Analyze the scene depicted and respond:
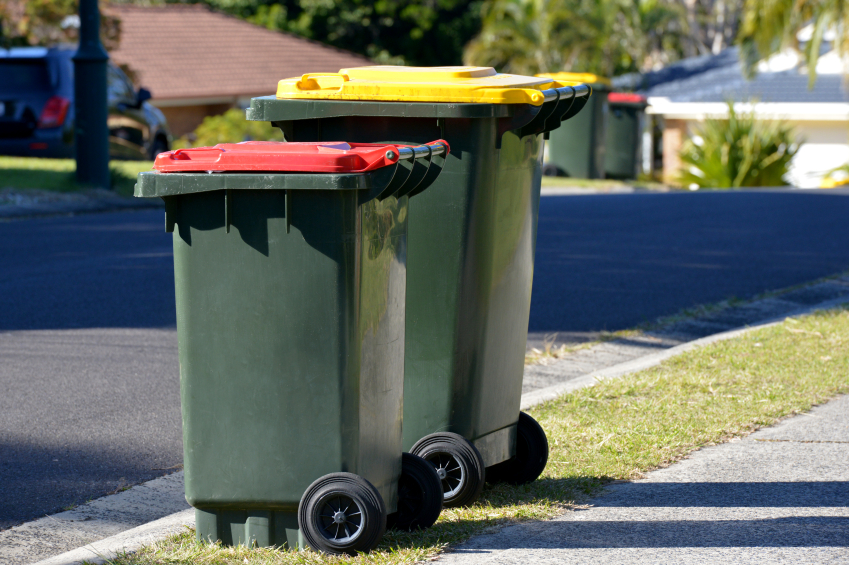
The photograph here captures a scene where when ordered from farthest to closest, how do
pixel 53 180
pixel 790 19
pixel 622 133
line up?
pixel 790 19, pixel 622 133, pixel 53 180

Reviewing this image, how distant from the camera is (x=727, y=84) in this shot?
30.8 meters

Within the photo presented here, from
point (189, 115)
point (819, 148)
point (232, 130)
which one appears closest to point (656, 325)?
point (232, 130)

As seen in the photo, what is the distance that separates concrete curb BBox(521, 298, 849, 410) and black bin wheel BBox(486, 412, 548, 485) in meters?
1.10

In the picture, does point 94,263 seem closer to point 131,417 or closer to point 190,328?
point 131,417

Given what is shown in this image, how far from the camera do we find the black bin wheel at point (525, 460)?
413 centimetres

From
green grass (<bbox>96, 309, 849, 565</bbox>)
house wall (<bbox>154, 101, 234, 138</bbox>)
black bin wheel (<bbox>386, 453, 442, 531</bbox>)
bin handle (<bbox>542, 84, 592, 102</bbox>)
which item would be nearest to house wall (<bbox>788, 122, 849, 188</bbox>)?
house wall (<bbox>154, 101, 234, 138</bbox>)

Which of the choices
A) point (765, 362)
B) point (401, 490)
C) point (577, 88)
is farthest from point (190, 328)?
point (765, 362)

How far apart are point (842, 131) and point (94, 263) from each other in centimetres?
2407

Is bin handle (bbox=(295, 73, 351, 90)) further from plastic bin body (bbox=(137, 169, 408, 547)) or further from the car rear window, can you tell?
the car rear window

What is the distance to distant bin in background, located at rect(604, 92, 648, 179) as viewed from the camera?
19828 millimetres

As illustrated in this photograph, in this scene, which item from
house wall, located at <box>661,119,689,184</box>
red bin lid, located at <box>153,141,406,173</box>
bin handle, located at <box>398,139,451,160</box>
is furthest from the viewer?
house wall, located at <box>661,119,689,184</box>

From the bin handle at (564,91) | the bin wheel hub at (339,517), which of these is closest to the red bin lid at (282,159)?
the bin handle at (564,91)

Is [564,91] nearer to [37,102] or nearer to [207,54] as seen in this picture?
[37,102]

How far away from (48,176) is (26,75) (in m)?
2.24
